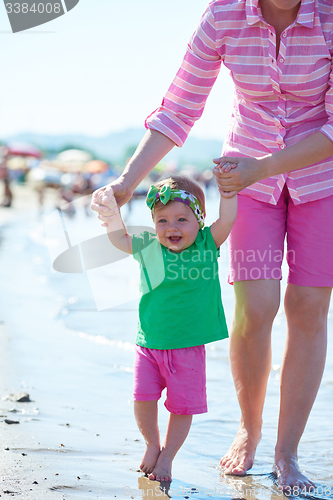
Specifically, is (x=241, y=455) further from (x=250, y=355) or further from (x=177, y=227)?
(x=177, y=227)

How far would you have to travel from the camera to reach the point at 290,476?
2330mm

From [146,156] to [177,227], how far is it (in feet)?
1.17

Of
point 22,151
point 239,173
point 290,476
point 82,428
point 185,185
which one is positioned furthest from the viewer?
point 22,151

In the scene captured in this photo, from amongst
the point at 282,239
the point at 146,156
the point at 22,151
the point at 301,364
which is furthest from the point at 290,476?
the point at 22,151

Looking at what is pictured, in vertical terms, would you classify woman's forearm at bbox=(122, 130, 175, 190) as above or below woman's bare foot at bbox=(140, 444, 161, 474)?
above

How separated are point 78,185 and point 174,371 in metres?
29.3

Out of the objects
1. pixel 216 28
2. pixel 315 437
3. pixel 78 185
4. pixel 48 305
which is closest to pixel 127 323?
pixel 48 305

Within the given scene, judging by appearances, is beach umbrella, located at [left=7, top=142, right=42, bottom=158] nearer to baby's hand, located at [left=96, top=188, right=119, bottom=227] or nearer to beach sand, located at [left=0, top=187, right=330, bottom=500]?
beach sand, located at [left=0, top=187, right=330, bottom=500]

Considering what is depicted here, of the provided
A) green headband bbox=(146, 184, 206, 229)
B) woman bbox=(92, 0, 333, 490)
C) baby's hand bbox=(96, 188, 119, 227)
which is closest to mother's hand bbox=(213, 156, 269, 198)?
woman bbox=(92, 0, 333, 490)

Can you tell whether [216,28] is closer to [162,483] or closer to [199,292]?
[199,292]

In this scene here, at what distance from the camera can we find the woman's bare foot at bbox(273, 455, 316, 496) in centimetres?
229

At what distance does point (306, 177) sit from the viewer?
2.42 m

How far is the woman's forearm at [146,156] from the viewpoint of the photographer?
2453 mm

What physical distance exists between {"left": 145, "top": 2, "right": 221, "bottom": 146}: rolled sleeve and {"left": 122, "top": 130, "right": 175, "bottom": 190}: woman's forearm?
30 mm
